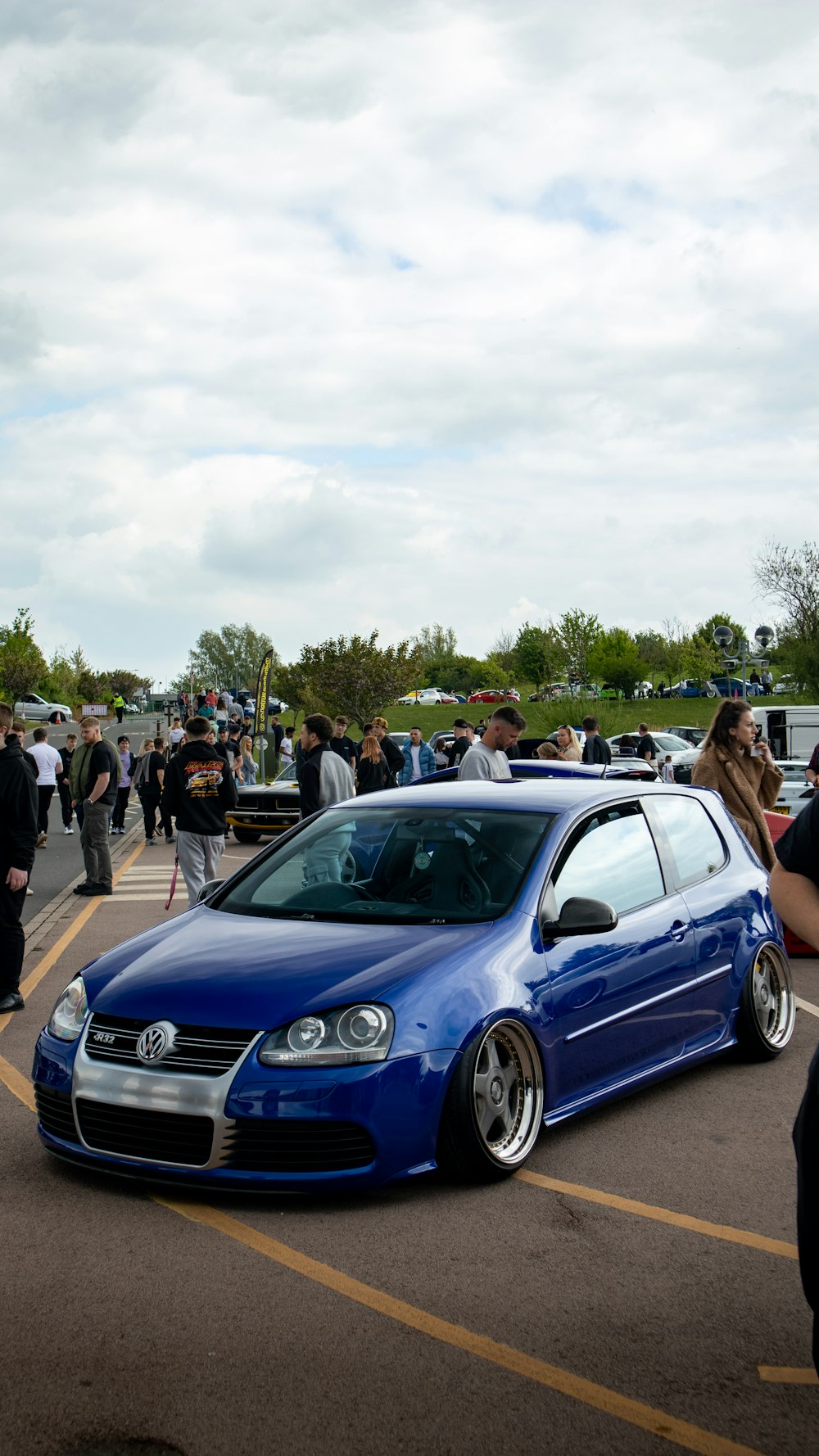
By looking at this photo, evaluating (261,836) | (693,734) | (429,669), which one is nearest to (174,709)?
(429,669)

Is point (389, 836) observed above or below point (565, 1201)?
above

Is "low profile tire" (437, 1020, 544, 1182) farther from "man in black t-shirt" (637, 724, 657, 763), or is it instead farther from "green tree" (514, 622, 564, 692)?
"green tree" (514, 622, 564, 692)

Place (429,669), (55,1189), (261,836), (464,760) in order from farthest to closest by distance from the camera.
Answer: (429,669)
(261,836)
(464,760)
(55,1189)

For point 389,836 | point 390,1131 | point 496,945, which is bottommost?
point 390,1131

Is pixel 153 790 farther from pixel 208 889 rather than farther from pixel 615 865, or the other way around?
pixel 615 865

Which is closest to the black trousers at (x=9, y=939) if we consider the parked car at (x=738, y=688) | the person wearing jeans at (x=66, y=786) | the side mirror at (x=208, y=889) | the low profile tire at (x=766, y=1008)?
the side mirror at (x=208, y=889)

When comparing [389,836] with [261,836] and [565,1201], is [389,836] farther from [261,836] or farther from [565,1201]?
[261,836]

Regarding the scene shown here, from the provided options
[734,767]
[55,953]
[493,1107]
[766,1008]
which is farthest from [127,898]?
[493,1107]

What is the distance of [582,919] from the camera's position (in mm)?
5355

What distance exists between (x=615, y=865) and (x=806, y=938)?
315 centimetres

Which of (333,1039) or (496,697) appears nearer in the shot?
(333,1039)

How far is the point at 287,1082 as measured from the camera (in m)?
4.61

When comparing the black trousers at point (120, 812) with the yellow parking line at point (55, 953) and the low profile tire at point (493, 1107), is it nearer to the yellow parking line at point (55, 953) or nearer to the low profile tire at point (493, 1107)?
the yellow parking line at point (55, 953)

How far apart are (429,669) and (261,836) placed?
11927cm
